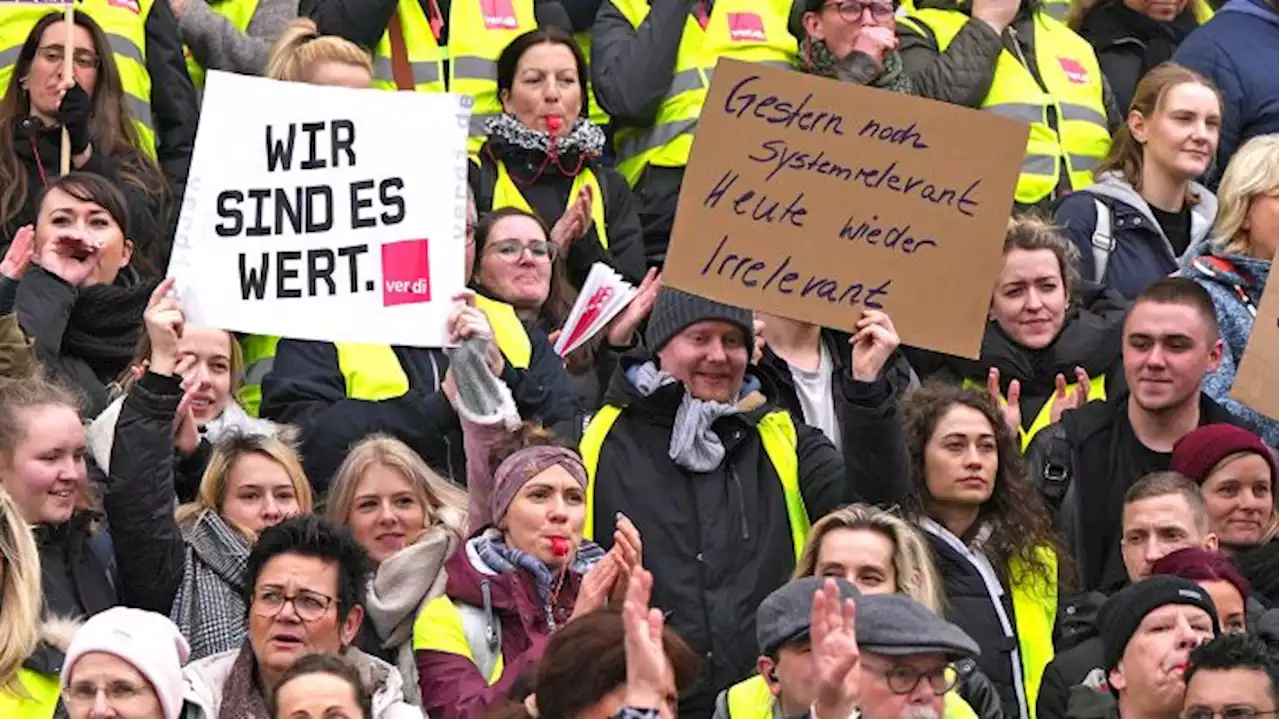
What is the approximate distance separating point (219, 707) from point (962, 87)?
5869 mm

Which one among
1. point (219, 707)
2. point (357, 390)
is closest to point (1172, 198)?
point (357, 390)

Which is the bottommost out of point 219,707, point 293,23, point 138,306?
point 219,707

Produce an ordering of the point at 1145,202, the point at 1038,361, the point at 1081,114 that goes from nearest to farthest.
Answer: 1. the point at 1038,361
2. the point at 1145,202
3. the point at 1081,114

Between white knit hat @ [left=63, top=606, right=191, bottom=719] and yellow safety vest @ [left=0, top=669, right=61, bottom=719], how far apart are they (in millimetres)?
215

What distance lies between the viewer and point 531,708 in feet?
30.0

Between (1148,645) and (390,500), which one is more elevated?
(390,500)

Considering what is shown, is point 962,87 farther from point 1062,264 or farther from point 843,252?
point 843,252

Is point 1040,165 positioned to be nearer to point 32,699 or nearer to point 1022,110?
point 1022,110

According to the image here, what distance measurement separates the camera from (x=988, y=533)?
38.2 feet

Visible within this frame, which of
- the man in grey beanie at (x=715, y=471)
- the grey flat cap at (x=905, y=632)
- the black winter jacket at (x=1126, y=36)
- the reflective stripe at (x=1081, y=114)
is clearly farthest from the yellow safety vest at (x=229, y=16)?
the grey flat cap at (x=905, y=632)

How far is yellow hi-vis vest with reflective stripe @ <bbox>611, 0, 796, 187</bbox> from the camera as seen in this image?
1492 centimetres

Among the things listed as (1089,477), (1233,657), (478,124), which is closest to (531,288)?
(478,124)

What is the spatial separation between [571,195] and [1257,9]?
3.32m

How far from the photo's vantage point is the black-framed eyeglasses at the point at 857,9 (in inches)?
575
